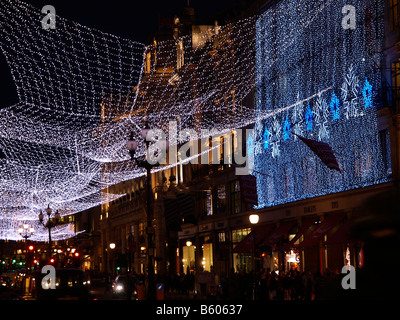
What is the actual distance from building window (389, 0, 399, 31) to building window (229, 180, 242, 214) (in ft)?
69.3

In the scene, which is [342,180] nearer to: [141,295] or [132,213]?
[141,295]

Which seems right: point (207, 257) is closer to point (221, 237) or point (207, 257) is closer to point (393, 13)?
point (221, 237)

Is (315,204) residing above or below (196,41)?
below

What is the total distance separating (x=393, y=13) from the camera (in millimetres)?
31500

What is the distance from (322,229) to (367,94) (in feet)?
24.4

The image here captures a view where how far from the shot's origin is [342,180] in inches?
1393

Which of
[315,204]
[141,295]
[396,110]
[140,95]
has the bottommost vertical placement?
[141,295]

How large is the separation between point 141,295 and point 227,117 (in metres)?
20.2

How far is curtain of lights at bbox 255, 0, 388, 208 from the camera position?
3297 cm

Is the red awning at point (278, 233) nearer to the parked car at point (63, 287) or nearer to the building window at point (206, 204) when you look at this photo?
the building window at point (206, 204)

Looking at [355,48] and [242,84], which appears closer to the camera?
[355,48]

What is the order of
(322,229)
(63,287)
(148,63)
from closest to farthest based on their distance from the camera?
(63,287)
(322,229)
(148,63)

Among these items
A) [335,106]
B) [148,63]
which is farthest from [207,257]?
[148,63]

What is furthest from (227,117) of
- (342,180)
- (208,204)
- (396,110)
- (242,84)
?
(396,110)
